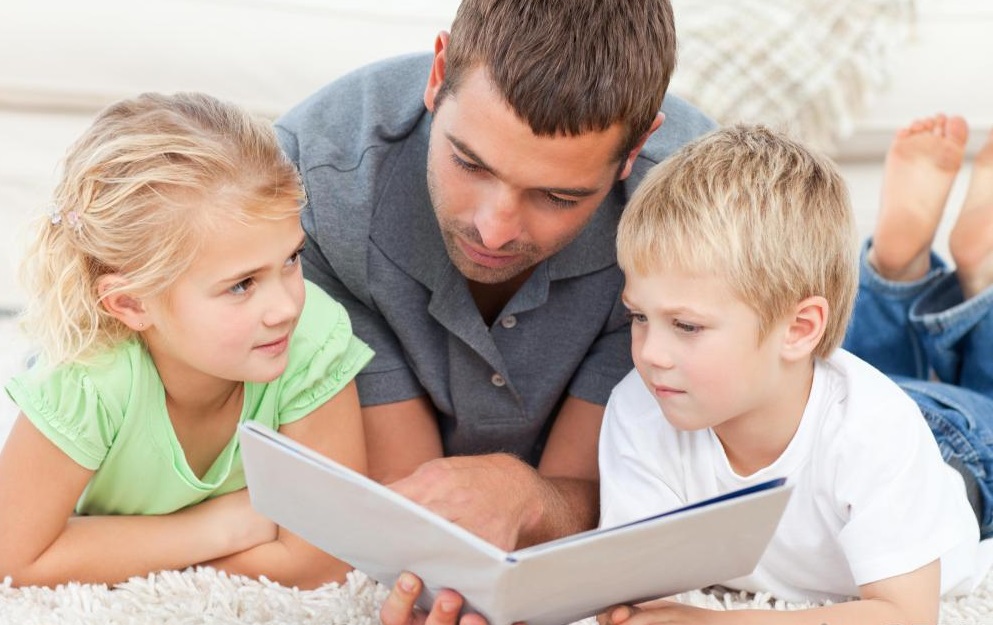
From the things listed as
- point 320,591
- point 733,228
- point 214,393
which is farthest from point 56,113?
point 733,228

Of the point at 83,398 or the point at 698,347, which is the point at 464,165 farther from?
the point at 83,398

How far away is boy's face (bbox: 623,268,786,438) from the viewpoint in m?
1.25

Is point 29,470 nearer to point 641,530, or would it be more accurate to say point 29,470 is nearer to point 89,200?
point 89,200

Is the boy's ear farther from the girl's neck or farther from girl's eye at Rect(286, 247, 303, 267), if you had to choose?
the girl's neck

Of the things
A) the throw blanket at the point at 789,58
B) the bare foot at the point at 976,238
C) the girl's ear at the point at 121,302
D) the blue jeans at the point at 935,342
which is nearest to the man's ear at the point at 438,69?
the girl's ear at the point at 121,302

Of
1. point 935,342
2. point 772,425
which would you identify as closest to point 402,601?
point 772,425

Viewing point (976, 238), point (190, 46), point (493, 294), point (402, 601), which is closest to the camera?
point (402, 601)

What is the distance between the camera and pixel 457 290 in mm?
1553

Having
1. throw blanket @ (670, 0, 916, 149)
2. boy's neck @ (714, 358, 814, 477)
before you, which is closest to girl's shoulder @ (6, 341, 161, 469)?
boy's neck @ (714, 358, 814, 477)

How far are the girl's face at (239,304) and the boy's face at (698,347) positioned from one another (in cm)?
38

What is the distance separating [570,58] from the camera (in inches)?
50.4

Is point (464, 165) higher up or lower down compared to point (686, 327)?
higher up

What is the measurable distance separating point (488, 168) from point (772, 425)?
434mm

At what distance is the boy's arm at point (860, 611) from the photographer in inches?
47.1
